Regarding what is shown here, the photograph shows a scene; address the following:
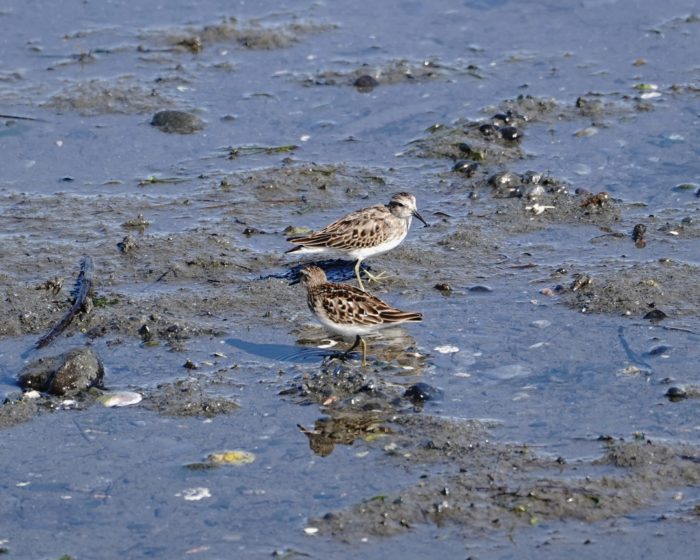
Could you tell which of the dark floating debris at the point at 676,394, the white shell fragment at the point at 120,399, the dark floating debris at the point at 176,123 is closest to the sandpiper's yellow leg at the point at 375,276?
the white shell fragment at the point at 120,399

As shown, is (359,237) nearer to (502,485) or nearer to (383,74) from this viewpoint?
(502,485)

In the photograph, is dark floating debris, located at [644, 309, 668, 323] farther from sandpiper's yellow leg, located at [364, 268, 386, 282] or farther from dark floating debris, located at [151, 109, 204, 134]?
dark floating debris, located at [151, 109, 204, 134]

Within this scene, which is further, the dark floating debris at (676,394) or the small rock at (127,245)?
the small rock at (127,245)

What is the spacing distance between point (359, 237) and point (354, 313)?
1.49 metres

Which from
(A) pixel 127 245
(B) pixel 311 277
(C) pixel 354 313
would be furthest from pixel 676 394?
(A) pixel 127 245

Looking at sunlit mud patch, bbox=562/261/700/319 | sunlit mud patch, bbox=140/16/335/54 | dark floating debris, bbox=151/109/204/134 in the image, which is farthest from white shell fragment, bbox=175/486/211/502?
sunlit mud patch, bbox=140/16/335/54

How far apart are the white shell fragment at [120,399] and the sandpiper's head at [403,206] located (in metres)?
3.15

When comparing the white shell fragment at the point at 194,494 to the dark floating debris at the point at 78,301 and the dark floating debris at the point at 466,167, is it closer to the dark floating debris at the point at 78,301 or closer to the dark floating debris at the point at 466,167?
the dark floating debris at the point at 78,301

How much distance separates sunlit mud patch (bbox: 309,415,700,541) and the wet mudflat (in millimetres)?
19

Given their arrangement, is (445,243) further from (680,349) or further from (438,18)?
(438,18)

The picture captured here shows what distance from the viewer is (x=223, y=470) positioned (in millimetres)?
7984

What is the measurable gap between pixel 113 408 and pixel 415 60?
24.3 ft

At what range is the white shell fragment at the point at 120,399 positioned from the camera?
8.73 metres

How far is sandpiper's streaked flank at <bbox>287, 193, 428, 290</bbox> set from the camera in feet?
35.0
